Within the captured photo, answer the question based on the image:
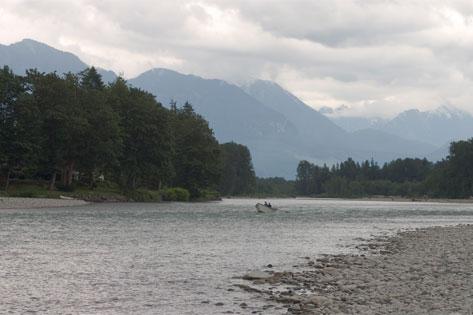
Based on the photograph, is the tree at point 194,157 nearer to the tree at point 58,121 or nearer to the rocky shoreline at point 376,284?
the tree at point 58,121

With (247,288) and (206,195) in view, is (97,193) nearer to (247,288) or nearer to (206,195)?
(206,195)

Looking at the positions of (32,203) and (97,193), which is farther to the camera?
(97,193)

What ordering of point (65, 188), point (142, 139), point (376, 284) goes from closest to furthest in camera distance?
point (376, 284), point (65, 188), point (142, 139)

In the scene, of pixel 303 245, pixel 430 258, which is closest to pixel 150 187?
pixel 303 245

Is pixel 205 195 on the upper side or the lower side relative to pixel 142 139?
lower

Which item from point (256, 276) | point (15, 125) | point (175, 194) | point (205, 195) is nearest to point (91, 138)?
point (15, 125)

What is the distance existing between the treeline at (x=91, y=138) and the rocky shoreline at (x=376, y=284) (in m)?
74.7

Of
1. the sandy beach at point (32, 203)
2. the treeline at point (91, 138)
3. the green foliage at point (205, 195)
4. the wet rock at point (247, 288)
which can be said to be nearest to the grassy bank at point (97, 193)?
the treeline at point (91, 138)

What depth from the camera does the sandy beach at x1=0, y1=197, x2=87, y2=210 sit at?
83.1m

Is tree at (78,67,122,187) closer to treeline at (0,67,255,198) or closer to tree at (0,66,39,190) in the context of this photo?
treeline at (0,67,255,198)

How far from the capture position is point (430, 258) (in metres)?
35.1

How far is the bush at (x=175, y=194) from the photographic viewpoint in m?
139

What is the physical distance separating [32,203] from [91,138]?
86.6ft

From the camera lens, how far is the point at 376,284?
25359mm
